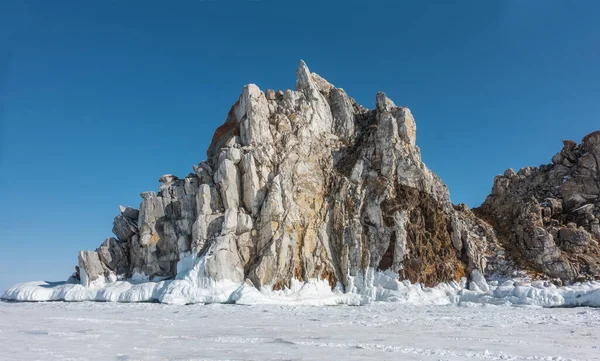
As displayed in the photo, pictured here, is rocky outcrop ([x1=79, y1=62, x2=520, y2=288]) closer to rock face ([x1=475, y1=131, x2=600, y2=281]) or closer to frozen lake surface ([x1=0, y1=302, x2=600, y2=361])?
rock face ([x1=475, y1=131, x2=600, y2=281])

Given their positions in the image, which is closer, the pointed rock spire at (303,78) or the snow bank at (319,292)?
the snow bank at (319,292)

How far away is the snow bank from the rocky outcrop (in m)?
0.83

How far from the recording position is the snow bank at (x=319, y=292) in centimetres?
3288

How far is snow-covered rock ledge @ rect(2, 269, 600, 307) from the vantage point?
108ft

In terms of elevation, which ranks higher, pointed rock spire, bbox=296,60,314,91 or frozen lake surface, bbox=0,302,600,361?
pointed rock spire, bbox=296,60,314,91

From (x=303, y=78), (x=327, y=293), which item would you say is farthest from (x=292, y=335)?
(x=303, y=78)

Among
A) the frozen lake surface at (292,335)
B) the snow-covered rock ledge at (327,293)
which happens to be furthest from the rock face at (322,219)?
the frozen lake surface at (292,335)

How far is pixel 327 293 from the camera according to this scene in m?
36.8

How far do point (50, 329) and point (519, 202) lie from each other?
45.3m

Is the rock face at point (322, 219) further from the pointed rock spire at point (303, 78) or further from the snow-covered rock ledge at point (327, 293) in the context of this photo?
the pointed rock spire at point (303, 78)

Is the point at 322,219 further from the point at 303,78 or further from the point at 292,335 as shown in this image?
the point at 292,335

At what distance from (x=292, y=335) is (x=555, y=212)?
39.0 m

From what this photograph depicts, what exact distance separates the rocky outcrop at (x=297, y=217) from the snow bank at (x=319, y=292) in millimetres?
828

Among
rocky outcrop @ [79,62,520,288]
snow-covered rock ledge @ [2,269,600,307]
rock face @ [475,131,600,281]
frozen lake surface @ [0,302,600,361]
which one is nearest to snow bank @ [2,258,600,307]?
snow-covered rock ledge @ [2,269,600,307]
